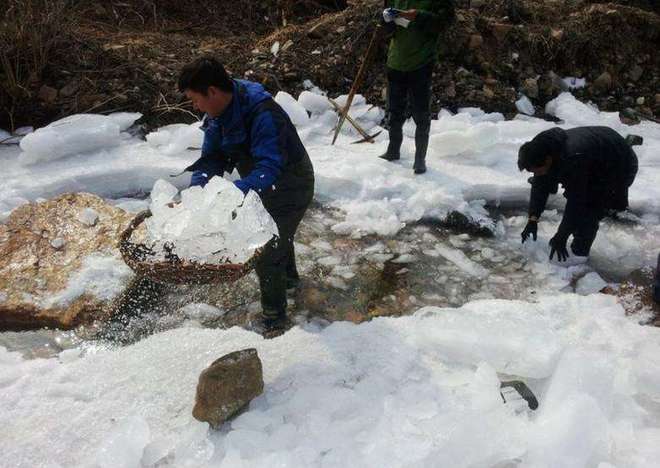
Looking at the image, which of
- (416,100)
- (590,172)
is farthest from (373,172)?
(590,172)

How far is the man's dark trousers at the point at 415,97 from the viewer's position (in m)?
4.30

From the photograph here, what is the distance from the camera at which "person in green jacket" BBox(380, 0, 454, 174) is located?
4.11 meters

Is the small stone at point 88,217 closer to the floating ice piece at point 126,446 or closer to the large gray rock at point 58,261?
the large gray rock at point 58,261

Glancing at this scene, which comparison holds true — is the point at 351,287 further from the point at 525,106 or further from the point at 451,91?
the point at 525,106

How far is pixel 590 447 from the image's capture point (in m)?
2.12

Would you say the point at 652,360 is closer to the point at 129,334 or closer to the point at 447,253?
the point at 447,253

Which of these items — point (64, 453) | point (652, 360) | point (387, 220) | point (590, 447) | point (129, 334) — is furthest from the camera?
point (387, 220)

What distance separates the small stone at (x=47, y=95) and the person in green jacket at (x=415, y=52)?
3.46m

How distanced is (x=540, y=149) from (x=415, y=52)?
155 centimetres

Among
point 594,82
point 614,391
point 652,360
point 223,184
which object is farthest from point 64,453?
point 594,82

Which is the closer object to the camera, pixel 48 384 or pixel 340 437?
pixel 340 437

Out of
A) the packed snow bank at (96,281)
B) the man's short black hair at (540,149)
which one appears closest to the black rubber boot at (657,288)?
the man's short black hair at (540,149)

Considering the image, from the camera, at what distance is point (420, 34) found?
163 inches

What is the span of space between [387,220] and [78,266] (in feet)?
7.27
